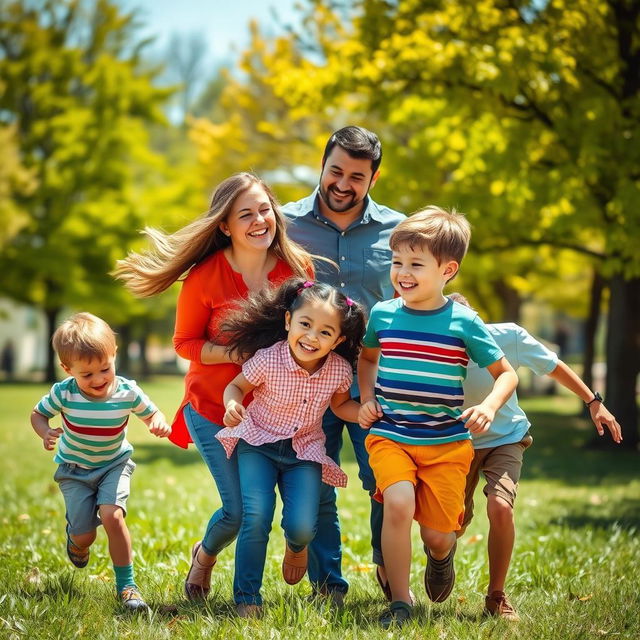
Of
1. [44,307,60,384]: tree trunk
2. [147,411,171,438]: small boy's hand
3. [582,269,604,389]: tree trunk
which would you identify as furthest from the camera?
[44,307,60,384]: tree trunk

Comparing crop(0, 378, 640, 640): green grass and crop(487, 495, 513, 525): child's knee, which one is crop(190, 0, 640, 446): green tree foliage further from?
crop(487, 495, 513, 525): child's knee

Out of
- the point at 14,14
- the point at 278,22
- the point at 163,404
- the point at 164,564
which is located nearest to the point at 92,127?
the point at 14,14

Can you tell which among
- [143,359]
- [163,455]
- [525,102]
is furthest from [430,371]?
[143,359]

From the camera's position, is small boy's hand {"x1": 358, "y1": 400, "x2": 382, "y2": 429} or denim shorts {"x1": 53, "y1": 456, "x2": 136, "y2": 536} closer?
small boy's hand {"x1": 358, "y1": 400, "x2": 382, "y2": 429}

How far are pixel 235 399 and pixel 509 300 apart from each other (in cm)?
2153

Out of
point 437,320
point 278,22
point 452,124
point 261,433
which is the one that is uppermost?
point 278,22

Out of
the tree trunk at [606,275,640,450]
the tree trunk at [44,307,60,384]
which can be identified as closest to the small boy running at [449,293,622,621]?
the tree trunk at [606,275,640,450]

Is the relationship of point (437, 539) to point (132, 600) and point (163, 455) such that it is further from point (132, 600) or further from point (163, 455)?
point (163, 455)

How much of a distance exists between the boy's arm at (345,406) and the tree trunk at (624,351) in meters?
10.1

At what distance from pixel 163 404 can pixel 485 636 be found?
20.3 m

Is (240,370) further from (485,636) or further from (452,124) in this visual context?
(452,124)

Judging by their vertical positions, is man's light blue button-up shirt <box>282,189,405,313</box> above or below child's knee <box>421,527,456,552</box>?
above

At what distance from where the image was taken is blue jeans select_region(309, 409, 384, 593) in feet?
15.2

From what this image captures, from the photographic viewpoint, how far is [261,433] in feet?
14.1
